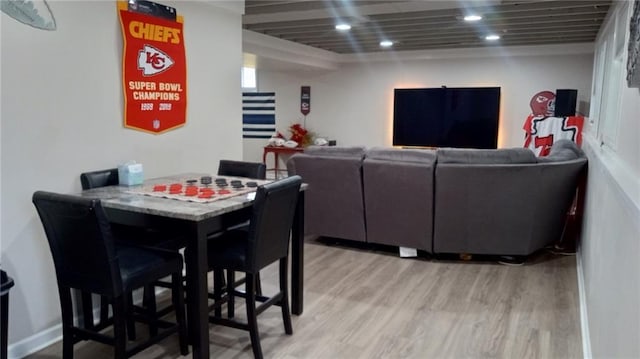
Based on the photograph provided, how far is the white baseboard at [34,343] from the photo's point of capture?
2.47 meters

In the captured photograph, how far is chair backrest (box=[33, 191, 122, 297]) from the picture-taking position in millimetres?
1972

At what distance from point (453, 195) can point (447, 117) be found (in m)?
4.42

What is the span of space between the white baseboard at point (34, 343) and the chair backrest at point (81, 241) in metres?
0.65

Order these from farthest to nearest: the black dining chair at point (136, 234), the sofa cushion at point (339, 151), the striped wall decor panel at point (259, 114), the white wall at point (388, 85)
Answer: the striped wall decor panel at point (259, 114) < the white wall at point (388, 85) < the sofa cushion at point (339, 151) < the black dining chair at point (136, 234)

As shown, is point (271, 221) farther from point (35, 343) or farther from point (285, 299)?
point (35, 343)

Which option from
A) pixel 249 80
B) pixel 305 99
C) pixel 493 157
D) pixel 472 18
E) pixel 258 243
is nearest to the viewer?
pixel 258 243

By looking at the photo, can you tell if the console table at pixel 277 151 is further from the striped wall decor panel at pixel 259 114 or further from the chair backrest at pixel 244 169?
the chair backrest at pixel 244 169

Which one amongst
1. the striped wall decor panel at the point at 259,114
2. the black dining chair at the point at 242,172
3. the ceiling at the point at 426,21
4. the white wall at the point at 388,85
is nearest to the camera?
the black dining chair at the point at 242,172

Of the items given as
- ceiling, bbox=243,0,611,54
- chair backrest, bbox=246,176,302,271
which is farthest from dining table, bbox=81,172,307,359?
ceiling, bbox=243,0,611,54

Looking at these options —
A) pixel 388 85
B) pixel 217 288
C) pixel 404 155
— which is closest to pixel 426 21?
pixel 404 155

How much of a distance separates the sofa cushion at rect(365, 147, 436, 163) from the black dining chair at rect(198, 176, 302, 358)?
1.72 metres

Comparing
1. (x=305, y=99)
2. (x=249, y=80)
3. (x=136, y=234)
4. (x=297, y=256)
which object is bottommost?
(x=297, y=256)

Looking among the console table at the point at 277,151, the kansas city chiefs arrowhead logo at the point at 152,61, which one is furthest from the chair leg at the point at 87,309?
the console table at the point at 277,151

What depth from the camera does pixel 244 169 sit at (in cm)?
327
